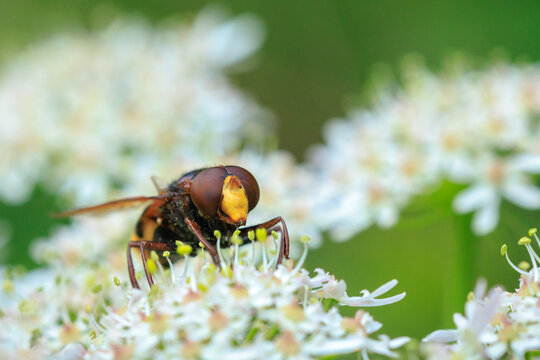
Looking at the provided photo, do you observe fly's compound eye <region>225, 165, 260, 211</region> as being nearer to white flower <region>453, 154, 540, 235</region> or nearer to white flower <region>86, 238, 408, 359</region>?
white flower <region>86, 238, 408, 359</region>

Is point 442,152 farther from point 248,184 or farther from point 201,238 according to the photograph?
point 201,238

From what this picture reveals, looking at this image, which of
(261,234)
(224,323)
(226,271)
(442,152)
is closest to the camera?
(224,323)

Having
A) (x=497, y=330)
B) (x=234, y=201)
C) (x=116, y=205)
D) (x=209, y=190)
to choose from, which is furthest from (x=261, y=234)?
(x=116, y=205)

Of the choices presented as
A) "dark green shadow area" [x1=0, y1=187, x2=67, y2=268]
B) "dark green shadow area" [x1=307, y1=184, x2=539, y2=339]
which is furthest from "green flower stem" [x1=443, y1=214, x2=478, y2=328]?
"dark green shadow area" [x1=0, y1=187, x2=67, y2=268]

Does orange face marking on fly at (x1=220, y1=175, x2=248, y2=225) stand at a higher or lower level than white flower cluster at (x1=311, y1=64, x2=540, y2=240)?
lower

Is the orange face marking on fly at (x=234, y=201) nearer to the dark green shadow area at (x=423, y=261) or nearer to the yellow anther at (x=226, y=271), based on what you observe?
the yellow anther at (x=226, y=271)

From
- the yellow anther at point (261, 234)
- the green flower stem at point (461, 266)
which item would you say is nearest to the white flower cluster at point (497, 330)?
the yellow anther at point (261, 234)

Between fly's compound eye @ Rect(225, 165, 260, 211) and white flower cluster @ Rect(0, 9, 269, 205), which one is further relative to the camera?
white flower cluster @ Rect(0, 9, 269, 205)
